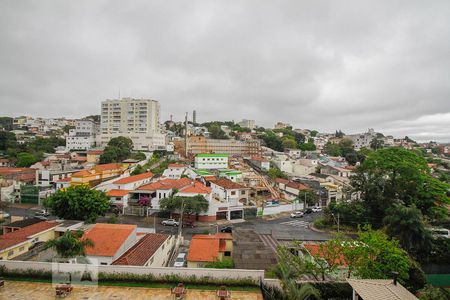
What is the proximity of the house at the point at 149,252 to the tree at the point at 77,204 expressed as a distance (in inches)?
283

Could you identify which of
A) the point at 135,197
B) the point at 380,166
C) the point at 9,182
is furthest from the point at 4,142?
the point at 380,166

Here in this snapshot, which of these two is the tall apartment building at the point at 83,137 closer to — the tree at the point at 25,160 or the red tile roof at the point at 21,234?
the tree at the point at 25,160

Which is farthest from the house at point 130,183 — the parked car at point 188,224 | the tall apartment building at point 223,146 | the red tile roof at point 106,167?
the tall apartment building at point 223,146

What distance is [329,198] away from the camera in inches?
1470

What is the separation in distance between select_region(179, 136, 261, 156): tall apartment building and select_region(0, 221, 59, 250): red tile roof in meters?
50.1

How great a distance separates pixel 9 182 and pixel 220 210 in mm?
30344

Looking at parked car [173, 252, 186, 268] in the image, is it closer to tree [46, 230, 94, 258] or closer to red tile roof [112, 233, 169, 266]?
red tile roof [112, 233, 169, 266]

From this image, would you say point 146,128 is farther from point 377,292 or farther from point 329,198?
point 377,292

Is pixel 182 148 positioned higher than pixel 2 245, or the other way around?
pixel 182 148

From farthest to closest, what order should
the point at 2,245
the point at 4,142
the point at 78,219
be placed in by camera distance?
1. the point at 4,142
2. the point at 78,219
3. the point at 2,245

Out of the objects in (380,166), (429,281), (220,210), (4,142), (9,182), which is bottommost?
(429,281)

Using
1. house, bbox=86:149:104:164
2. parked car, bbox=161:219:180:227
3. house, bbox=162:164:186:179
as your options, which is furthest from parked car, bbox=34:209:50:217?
house, bbox=86:149:104:164

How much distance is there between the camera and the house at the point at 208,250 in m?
15.7

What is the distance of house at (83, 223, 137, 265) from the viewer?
14.4 m
